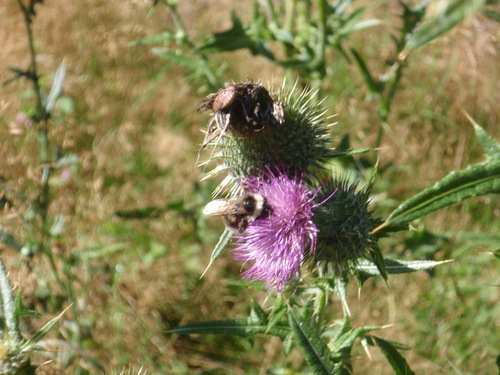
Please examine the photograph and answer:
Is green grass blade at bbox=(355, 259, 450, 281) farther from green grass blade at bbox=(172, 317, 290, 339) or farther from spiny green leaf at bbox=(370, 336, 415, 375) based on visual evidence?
green grass blade at bbox=(172, 317, 290, 339)

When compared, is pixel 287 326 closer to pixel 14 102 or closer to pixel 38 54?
pixel 14 102

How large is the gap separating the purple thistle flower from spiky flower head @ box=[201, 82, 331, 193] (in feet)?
0.59

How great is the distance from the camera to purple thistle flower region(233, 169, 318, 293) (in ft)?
7.75

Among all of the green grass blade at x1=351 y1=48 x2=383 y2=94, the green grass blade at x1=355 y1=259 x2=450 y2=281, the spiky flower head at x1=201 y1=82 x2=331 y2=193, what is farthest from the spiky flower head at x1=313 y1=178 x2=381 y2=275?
the green grass blade at x1=351 y1=48 x2=383 y2=94

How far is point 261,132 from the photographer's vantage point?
2.64 m

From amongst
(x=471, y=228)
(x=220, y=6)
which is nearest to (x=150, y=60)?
(x=220, y=6)

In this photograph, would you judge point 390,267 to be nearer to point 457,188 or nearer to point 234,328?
point 457,188

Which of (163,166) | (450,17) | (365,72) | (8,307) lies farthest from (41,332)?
Answer: (163,166)

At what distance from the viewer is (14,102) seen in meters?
5.59

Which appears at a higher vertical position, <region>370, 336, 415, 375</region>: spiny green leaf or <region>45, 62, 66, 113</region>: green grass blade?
<region>45, 62, 66, 113</region>: green grass blade

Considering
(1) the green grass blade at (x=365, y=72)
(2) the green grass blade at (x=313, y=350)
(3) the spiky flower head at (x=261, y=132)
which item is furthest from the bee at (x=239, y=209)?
→ (1) the green grass blade at (x=365, y=72)

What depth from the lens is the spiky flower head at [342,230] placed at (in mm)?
2418

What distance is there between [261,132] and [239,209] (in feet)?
1.69

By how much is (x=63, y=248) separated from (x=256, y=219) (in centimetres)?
210
